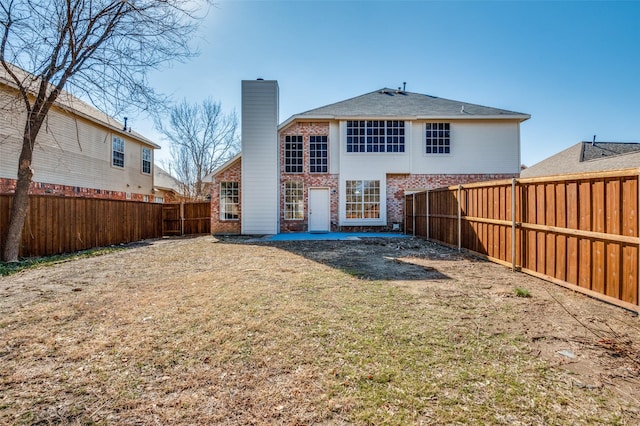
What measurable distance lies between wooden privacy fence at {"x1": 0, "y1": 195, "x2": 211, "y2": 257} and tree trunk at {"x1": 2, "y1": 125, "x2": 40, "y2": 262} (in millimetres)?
347

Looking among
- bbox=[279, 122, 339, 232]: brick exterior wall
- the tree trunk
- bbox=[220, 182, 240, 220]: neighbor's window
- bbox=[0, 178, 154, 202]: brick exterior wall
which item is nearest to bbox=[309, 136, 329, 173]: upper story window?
bbox=[279, 122, 339, 232]: brick exterior wall

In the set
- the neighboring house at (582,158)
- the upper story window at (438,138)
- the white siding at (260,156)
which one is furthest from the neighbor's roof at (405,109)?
the neighboring house at (582,158)

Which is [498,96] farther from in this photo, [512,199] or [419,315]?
[419,315]

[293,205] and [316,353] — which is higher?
[293,205]

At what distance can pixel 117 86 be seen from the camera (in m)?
7.91

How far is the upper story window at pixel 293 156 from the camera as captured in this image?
1514cm

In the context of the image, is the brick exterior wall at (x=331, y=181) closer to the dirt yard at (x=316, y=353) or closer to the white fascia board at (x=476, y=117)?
the white fascia board at (x=476, y=117)

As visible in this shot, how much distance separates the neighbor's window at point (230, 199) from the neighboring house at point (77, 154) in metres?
5.45

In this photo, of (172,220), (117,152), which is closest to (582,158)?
(172,220)

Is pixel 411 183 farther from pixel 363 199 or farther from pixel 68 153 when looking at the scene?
pixel 68 153

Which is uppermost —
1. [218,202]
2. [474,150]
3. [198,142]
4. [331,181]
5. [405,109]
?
[198,142]

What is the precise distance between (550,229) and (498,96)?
14.7 metres

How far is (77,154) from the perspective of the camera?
45.3 feet

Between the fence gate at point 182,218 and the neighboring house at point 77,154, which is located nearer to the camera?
the neighboring house at point 77,154
